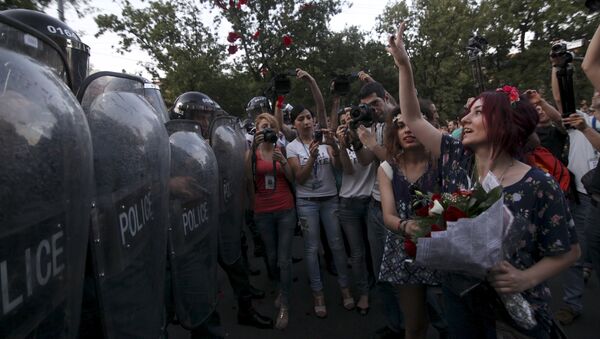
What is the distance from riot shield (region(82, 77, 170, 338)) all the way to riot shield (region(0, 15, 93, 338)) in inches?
5.4

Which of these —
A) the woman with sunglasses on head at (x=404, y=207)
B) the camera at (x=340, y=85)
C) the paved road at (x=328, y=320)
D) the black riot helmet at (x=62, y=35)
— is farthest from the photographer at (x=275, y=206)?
the black riot helmet at (x=62, y=35)

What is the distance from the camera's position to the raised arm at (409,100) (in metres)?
2.01

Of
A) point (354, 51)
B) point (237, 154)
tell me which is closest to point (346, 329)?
point (237, 154)

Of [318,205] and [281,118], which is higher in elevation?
[281,118]

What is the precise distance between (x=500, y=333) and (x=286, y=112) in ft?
18.6

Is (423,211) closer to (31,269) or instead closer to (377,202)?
(31,269)

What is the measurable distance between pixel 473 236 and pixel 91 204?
3.87 ft

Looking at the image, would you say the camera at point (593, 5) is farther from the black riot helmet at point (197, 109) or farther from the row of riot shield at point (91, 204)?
the black riot helmet at point (197, 109)

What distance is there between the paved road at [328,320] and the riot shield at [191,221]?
162cm

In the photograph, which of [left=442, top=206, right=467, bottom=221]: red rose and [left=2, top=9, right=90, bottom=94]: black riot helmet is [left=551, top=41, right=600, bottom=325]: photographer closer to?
[left=442, top=206, right=467, bottom=221]: red rose

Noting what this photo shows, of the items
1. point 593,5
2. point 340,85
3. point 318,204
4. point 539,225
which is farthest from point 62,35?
point 340,85

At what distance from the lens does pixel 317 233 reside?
12.0 feet

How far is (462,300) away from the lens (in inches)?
71.5

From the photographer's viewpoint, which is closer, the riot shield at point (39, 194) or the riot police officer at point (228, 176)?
the riot shield at point (39, 194)
